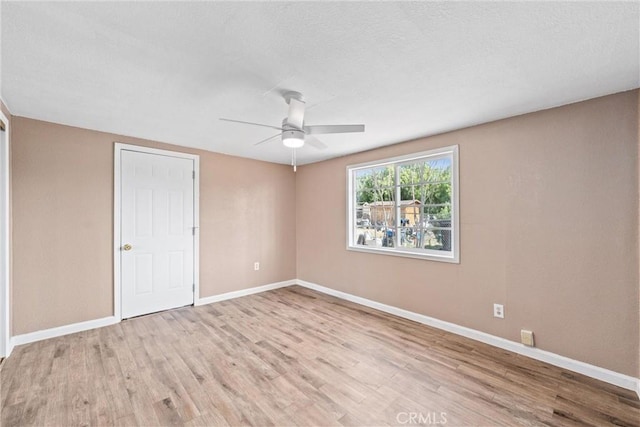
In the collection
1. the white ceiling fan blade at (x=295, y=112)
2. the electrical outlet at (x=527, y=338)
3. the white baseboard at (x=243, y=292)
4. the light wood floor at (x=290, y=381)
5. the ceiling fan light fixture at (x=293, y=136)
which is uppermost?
the white ceiling fan blade at (x=295, y=112)

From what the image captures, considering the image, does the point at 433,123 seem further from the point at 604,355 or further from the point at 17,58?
the point at 17,58

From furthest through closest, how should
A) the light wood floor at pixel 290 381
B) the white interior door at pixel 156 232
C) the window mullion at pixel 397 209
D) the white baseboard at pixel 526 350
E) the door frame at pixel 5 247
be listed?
the window mullion at pixel 397 209, the white interior door at pixel 156 232, the door frame at pixel 5 247, the white baseboard at pixel 526 350, the light wood floor at pixel 290 381

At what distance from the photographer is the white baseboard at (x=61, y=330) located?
274 centimetres

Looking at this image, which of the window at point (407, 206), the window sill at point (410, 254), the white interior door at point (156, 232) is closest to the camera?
the window sill at point (410, 254)

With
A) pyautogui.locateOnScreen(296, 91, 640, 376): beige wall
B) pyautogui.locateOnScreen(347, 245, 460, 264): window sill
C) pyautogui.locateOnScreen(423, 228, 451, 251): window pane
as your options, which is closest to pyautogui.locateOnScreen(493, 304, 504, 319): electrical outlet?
pyautogui.locateOnScreen(296, 91, 640, 376): beige wall

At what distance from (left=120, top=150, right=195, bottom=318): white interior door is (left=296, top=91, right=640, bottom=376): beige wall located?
311 cm

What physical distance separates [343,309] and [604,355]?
2.55 meters

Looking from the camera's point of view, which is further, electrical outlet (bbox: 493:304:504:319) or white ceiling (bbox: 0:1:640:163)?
electrical outlet (bbox: 493:304:504:319)

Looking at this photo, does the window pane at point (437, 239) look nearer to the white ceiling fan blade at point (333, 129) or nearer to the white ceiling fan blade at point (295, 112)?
the white ceiling fan blade at point (333, 129)

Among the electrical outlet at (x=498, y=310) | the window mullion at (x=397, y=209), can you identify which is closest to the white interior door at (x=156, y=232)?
the window mullion at (x=397, y=209)

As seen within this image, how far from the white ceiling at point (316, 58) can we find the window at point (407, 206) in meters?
0.72

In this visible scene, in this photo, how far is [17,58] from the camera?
5.64 feet

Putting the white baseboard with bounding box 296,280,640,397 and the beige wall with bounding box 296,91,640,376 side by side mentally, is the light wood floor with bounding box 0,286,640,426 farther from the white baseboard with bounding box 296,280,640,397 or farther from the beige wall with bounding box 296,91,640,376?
the beige wall with bounding box 296,91,640,376

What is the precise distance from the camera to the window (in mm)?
3215
